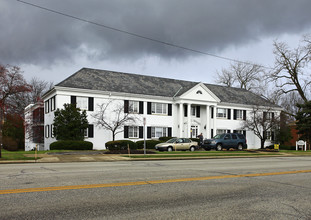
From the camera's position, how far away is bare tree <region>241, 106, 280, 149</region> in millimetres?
41553

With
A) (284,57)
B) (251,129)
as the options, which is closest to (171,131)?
(251,129)

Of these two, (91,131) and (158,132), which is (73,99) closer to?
(91,131)

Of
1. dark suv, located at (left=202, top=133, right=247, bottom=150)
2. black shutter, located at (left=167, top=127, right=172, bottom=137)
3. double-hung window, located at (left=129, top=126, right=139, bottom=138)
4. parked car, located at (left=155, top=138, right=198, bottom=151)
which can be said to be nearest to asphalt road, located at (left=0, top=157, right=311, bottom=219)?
parked car, located at (left=155, top=138, right=198, bottom=151)

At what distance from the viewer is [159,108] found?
38219mm

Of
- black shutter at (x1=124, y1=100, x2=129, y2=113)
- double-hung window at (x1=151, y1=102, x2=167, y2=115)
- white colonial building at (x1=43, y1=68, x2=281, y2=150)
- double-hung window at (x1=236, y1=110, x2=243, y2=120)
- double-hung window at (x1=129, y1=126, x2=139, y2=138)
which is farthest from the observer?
double-hung window at (x1=236, y1=110, x2=243, y2=120)

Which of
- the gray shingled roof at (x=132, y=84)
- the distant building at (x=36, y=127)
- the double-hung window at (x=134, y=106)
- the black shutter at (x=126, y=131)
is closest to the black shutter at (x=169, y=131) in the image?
the gray shingled roof at (x=132, y=84)

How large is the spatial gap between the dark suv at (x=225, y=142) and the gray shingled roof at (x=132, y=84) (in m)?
9.60

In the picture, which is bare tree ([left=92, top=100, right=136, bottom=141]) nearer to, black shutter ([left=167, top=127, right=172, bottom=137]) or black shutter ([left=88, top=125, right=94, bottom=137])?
black shutter ([left=88, top=125, right=94, bottom=137])

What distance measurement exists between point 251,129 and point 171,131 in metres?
12.3

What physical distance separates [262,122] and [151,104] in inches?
618

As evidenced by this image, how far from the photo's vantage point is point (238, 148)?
105ft

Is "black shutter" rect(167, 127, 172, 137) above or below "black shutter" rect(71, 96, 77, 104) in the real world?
below

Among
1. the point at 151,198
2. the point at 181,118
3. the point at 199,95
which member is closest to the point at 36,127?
the point at 181,118

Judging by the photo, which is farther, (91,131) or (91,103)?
(91,103)
